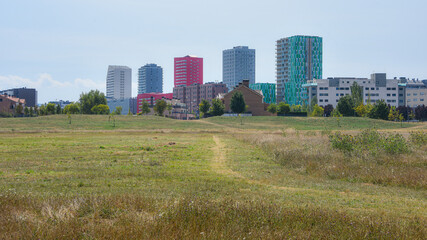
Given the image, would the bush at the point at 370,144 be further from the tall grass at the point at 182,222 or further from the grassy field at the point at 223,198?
the tall grass at the point at 182,222

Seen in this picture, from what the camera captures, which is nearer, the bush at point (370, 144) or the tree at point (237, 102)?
the bush at point (370, 144)

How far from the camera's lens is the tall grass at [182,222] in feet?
25.0

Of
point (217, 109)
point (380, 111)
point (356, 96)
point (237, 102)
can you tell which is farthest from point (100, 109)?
point (380, 111)

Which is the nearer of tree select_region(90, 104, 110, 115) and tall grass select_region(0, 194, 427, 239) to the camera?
tall grass select_region(0, 194, 427, 239)

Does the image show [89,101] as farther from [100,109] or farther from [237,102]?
[237,102]

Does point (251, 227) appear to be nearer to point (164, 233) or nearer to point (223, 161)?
point (164, 233)

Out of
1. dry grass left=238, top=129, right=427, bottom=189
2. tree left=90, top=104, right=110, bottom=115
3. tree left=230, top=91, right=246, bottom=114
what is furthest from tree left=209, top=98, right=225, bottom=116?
dry grass left=238, top=129, right=427, bottom=189

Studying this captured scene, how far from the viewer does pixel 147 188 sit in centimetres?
1448

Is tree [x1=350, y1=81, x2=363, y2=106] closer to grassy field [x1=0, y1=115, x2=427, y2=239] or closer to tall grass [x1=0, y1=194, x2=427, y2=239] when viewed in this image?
grassy field [x1=0, y1=115, x2=427, y2=239]

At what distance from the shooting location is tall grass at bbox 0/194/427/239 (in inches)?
300

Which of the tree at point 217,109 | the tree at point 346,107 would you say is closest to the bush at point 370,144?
the tree at point 346,107

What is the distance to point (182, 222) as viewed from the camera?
825cm

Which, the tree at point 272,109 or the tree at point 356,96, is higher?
the tree at point 356,96

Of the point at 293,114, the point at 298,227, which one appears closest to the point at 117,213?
the point at 298,227
